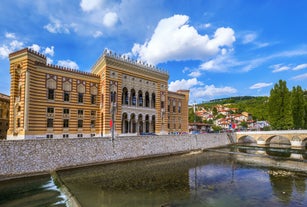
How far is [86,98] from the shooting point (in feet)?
124

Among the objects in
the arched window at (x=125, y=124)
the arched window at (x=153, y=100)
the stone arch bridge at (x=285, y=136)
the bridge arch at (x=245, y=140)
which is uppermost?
the arched window at (x=153, y=100)

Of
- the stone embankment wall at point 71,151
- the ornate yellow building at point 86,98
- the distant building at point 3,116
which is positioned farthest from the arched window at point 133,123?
the distant building at point 3,116

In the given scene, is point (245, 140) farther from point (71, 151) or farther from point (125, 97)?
point (71, 151)

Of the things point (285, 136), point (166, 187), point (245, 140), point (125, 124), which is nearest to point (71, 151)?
point (166, 187)

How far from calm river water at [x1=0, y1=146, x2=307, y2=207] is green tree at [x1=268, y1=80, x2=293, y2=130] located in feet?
97.8

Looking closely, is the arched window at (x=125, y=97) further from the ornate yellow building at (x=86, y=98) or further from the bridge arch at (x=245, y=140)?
the bridge arch at (x=245, y=140)

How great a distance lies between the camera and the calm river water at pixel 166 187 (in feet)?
51.4

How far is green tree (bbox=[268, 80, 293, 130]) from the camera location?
5394 cm

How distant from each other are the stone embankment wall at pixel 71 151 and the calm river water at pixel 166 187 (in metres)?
1.47

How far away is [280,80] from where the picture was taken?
57.7 meters

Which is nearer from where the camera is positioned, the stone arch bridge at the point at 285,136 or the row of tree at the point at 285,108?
the stone arch bridge at the point at 285,136

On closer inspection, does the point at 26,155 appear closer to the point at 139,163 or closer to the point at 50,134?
the point at 50,134

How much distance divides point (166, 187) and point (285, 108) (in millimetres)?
50496

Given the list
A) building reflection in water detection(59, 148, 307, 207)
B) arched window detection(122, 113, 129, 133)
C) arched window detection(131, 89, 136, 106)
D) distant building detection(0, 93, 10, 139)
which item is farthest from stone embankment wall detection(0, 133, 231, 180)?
distant building detection(0, 93, 10, 139)
